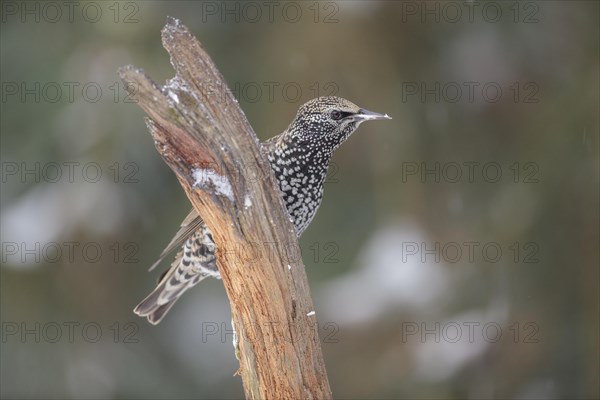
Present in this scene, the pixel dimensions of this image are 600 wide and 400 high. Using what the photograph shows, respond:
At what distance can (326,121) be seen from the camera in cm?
492

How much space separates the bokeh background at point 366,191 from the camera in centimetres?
732

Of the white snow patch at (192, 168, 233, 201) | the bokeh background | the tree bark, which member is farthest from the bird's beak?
the bokeh background

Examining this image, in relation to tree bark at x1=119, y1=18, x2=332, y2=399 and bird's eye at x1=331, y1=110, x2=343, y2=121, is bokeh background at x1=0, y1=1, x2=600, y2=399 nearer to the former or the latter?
bird's eye at x1=331, y1=110, x2=343, y2=121

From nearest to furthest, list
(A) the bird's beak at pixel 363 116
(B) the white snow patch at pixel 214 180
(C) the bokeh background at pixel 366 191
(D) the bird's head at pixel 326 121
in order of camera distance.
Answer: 1. (B) the white snow patch at pixel 214 180
2. (A) the bird's beak at pixel 363 116
3. (D) the bird's head at pixel 326 121
4. (C) the bokeh background at pixel 366 191

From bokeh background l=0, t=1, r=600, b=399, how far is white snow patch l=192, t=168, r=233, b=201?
399cm

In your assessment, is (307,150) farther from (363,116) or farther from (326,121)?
(363,116)

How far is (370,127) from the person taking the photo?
8031mm

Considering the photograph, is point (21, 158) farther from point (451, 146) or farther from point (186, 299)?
point (451, 146)

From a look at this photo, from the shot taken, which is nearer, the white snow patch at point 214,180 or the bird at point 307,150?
the white snow patch at point 214,180

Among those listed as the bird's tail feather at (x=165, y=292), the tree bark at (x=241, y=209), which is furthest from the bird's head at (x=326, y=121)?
the bird's tail feather at (x=165, y=292)

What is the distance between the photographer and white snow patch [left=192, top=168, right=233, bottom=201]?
3.71 meters

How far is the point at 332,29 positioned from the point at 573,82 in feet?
6.98

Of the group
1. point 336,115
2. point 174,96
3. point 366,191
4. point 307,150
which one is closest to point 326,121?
point 336,115

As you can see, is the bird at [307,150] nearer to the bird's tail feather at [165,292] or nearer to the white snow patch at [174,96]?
the bird's tail feather at [165,292]
